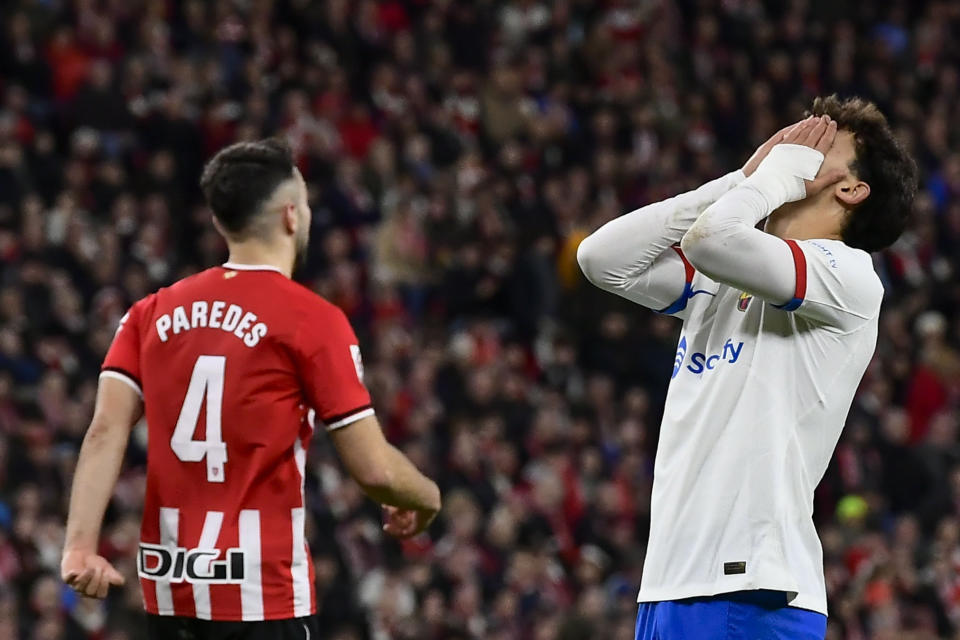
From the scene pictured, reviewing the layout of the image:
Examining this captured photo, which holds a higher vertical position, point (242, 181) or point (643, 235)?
point (242, 181)

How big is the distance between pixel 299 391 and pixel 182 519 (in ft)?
1.57

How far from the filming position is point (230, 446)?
4.38 m

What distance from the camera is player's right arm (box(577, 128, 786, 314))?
479 cm

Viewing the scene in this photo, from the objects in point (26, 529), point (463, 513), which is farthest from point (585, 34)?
point (26, 529)

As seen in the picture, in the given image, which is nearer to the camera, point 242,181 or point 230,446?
point 230,446

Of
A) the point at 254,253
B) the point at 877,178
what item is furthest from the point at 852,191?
the point at 254,253

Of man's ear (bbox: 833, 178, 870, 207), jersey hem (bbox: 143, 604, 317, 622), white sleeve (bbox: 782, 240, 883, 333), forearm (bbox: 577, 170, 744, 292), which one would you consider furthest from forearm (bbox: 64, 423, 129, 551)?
man's ear (bbox: 833, 178, 870, 207)

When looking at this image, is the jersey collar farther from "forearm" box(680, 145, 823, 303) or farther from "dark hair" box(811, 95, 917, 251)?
"dark hair" box(811, 95, 917, 251)

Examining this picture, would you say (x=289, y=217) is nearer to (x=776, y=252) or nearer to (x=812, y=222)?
(x=776, y=252)

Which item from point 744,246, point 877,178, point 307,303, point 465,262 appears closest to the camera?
point 744,246

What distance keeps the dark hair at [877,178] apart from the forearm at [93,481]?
2220 millimetres

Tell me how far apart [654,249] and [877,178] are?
0.69 metres

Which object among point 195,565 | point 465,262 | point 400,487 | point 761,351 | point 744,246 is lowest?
point 195,565

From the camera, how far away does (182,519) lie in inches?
174
